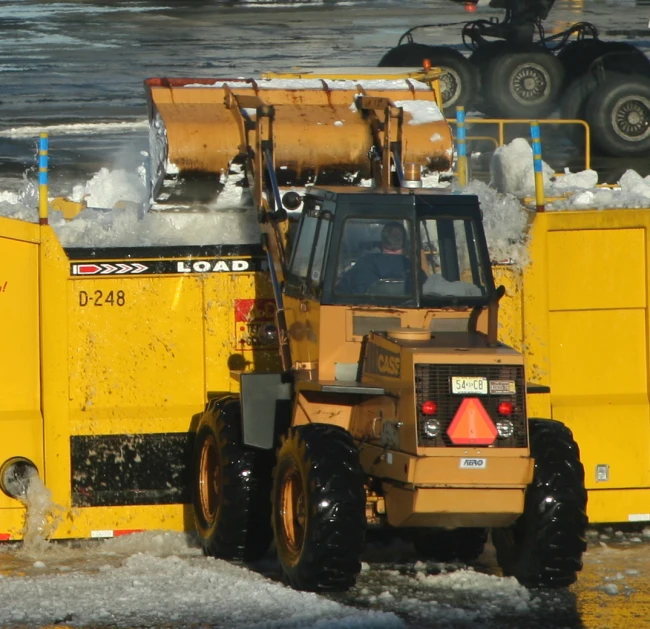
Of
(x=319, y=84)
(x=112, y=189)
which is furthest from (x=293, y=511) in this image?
(x=112, y=189)

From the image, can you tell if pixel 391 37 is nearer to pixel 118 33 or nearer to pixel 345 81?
pixel 118 33

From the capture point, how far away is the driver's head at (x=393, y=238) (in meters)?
8.55

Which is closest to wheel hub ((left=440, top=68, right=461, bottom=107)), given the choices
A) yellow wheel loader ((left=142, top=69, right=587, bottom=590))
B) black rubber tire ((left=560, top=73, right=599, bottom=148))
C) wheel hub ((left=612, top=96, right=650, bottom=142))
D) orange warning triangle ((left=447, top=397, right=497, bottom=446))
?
black rubber tire ((left=560, top=73, right=599, bottom=148))

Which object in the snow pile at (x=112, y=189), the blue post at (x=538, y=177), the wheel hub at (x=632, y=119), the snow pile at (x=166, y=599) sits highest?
the wheel hub at (x=632, y=119)

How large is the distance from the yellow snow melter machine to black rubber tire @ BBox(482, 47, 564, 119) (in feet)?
43.2

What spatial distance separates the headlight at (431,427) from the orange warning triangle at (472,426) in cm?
7

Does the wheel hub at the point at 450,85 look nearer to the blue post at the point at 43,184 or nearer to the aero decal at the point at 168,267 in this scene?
the aero decal at the point at 168,267

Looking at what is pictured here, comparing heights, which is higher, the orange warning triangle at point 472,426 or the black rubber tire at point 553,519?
the orange warning triangle at point 472,426

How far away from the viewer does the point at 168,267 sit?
9859mm

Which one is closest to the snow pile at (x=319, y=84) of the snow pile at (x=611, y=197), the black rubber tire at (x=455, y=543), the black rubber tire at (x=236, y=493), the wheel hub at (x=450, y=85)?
the snow pile at (x=611, y=197)

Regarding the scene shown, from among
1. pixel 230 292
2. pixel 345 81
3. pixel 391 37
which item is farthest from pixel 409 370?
pixel 391 37

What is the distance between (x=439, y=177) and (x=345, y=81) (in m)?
1.23

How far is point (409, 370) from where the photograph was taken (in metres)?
7.98

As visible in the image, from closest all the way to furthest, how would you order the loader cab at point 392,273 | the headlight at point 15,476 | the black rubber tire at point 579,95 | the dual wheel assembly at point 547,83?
the loader cab at point 392,273, the headlight at point 15,476, the dual wheel assembly at point 547,83, the black rubber tire at point 579,95
